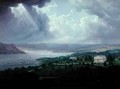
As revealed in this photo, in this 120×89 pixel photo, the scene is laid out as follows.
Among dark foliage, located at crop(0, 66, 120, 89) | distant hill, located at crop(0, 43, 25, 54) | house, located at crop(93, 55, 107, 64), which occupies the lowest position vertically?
dark foliage, located at crop(0, 66, 120, 89)

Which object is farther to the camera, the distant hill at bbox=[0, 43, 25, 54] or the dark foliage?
the dark foliage

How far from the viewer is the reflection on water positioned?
19703 millimetres

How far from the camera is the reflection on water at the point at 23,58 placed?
19.7 m

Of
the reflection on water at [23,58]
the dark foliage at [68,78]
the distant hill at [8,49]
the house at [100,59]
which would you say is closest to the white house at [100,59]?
the house at [100,59]

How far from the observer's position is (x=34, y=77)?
66.9 feet

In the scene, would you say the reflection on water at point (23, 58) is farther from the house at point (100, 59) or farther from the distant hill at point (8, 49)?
the house at point (100, 59)

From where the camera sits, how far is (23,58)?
64.5 ft

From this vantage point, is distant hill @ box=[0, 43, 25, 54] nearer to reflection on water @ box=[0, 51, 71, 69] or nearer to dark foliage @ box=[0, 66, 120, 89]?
reflection on water @ box=[0, 51, 71, 69]

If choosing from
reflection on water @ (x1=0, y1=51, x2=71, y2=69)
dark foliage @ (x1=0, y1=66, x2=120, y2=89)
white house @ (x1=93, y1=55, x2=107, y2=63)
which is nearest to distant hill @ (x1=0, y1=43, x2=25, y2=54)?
reflection on water @ (x1=0, y1=51, x2=71, y2=69)

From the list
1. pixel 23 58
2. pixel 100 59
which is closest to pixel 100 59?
pixel 100 59

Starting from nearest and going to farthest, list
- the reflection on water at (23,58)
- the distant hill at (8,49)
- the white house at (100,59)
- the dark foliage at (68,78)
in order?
the reflection on water at (23,58)
the distant hill at (8,49)
the dark foliage at (68,78)
the white house at (100,59)

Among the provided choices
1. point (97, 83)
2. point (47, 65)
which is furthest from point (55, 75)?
point (97, 83)

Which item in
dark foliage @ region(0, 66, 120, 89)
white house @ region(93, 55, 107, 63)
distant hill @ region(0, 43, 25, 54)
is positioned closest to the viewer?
distant hill @ region(0, 43, 25, 54)

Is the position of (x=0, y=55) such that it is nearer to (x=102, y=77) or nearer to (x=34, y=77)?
(x=34, y=77)
